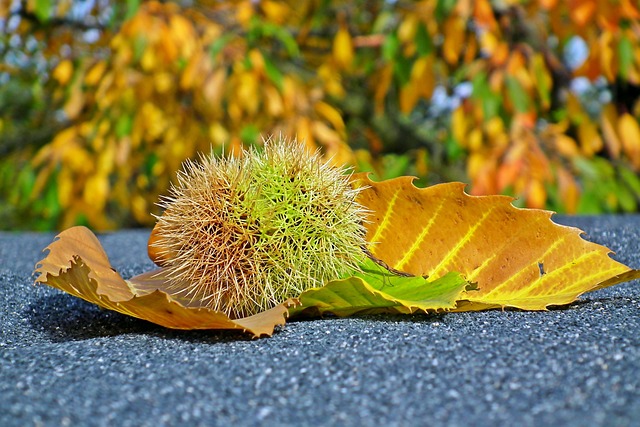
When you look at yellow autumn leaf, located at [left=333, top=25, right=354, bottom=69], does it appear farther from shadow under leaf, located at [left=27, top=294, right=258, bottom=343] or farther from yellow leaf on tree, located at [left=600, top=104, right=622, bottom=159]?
shadow under leaf, located at [left=27, top=294, right=258, bottom=343]

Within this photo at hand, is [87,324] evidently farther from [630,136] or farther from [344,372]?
[630,136]

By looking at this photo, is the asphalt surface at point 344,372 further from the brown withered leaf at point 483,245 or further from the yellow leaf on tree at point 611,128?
the yellow leaf on tree at point 611,128

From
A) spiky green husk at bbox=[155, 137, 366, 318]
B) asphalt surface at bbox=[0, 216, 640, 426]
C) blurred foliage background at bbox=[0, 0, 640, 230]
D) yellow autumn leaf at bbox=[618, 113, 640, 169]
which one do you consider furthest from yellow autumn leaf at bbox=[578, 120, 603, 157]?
spiky green husk at bbox=[155, 137, 366, 318]

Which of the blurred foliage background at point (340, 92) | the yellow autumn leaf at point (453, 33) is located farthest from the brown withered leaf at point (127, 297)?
the yellow autumn leaf at point (453, 33)

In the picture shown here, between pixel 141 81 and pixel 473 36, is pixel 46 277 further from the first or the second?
pixel 473 36

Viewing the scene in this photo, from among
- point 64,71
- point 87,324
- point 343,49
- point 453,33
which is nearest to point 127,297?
point 87,324
